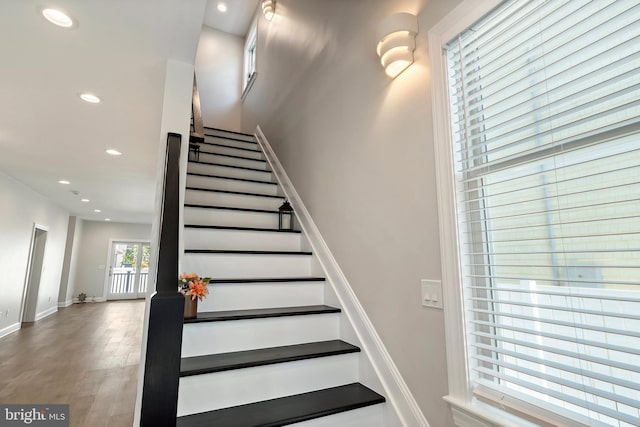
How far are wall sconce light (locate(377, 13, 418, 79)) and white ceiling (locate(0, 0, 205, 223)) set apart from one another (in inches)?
38.8

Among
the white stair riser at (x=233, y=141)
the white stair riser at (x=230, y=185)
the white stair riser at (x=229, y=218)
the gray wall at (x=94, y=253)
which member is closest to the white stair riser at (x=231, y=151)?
the white stair riser at (x=233, y=141)

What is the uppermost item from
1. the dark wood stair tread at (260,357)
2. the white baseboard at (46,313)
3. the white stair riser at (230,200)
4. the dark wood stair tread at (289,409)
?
the white stair riser at (230,200)

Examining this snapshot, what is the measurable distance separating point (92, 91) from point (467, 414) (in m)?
3.12

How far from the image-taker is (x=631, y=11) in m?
0.91

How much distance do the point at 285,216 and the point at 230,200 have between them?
60cm

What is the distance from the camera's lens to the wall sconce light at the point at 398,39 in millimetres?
1629

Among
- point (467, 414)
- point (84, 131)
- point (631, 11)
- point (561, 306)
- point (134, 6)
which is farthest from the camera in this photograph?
point (84, 131)

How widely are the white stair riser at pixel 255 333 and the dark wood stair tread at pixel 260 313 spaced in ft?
0.09

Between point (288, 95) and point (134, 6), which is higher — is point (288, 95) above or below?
above

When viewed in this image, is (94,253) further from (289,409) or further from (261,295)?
(289,409)

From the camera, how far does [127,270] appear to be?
1098cm

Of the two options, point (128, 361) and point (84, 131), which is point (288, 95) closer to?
point (84, 131)

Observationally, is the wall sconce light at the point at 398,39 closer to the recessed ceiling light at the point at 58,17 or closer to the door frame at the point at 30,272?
the recessed ceiling light at the point at 58,17

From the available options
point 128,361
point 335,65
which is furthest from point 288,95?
point 128,361
